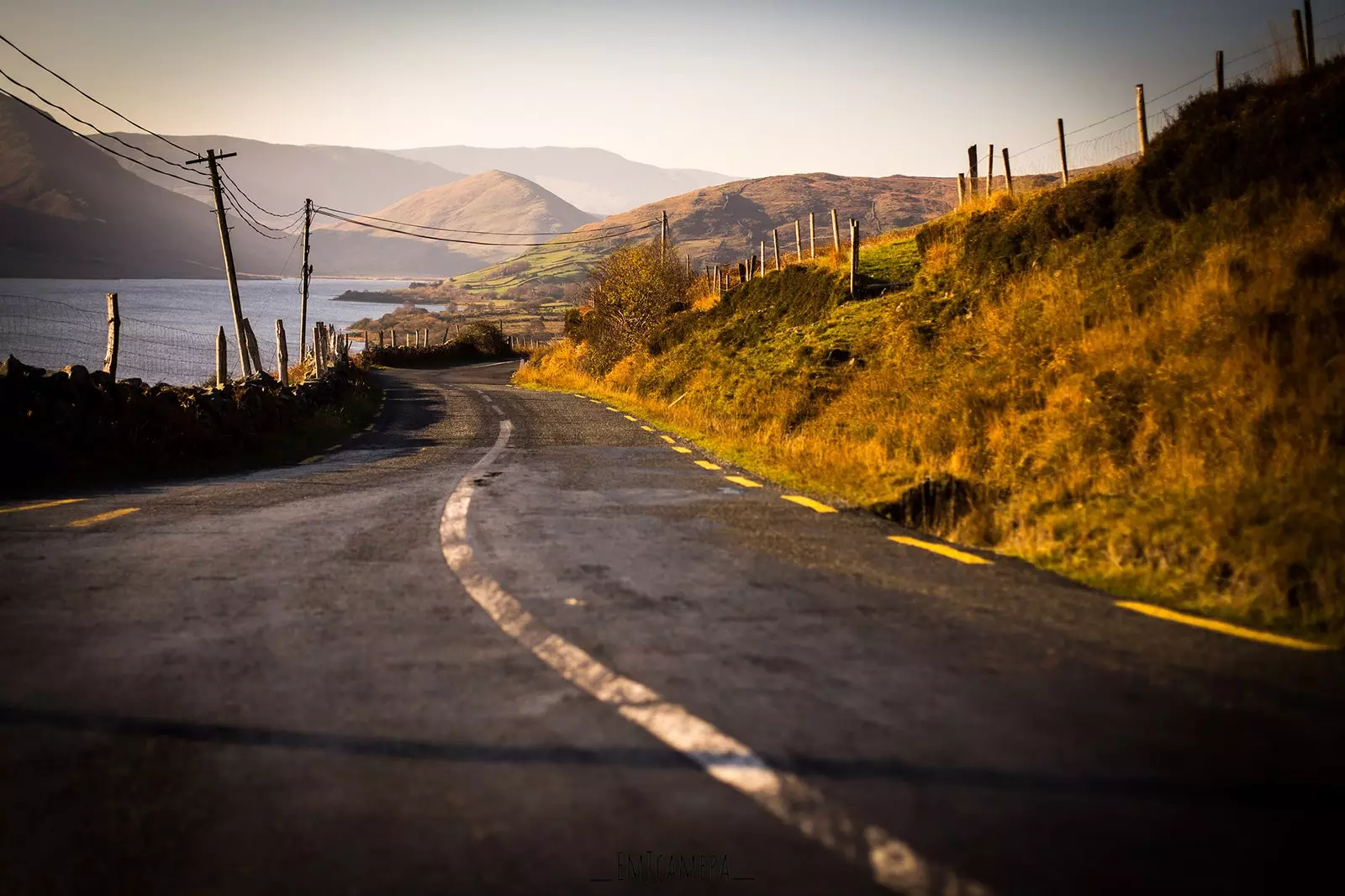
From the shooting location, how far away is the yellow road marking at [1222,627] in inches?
182

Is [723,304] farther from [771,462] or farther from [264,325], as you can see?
[264,325]

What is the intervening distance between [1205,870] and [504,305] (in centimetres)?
19471

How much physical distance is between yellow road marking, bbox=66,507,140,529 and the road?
4.27 feet

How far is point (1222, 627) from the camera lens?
4953mm

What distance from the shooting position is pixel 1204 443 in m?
7.99

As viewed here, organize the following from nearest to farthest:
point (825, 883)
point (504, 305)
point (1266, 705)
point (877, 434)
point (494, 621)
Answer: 1. point (825, 883)
2. point (1266, 705)
3. point (494, 621)
4. point (877, 434)
5. point (504, 305)

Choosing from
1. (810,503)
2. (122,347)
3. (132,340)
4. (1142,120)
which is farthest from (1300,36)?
(132,340)

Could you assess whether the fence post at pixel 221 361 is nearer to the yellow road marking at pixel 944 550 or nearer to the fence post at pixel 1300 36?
the yellow road marking at pixel 944 550

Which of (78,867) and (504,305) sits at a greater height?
(504,305)

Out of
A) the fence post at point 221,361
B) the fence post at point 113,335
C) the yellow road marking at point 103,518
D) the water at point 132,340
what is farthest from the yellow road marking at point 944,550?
the fence post at point 221,361

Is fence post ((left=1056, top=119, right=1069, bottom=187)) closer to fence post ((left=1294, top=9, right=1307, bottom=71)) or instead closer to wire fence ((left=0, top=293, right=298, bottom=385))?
fence post ((left=1294, top=9, right=1307, bottom=71))

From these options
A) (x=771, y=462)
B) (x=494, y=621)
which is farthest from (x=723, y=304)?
(x=494, y=621)

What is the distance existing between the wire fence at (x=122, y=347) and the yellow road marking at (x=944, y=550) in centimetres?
3975

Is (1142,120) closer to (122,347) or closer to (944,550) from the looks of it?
(944,550)
